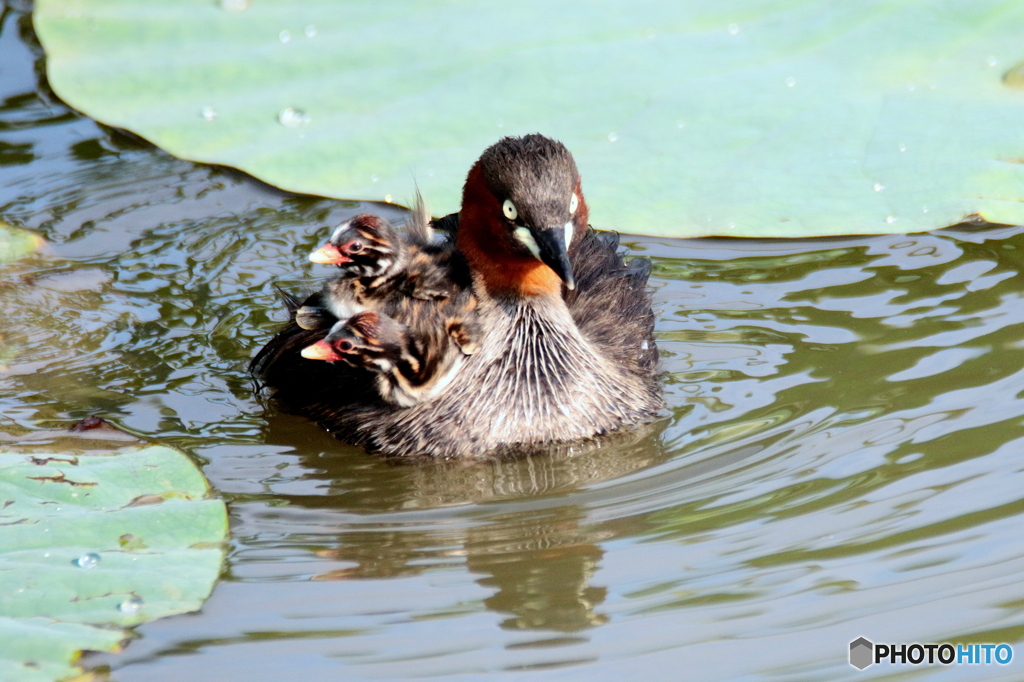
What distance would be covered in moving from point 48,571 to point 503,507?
1.47 metres

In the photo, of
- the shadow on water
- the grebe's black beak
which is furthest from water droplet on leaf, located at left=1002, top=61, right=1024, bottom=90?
the grebe's black beak

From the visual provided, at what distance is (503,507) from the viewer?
4.14 metres

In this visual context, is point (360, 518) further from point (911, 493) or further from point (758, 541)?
point (911, 493)

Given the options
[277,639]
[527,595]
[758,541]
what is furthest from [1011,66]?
[277,639]

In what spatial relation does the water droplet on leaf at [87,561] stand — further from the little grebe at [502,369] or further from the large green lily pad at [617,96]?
the large green lily pad at [617,96]

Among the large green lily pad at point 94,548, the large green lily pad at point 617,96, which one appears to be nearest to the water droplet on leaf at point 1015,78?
the large green lily pad at point 617,96

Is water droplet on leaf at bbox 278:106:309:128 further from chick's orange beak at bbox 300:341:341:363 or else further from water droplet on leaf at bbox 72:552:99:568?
water droplet on leaf at bbox 72:552:99:568

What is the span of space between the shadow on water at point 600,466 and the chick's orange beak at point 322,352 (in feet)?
1.51

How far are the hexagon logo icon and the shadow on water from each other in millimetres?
36

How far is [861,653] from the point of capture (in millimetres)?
3170

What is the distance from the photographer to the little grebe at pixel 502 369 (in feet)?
14.4

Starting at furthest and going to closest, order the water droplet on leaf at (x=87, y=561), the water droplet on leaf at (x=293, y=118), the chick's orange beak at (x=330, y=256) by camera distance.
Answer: the water droplet on leaf at (x=293, y=118) → the chick's orange beak at (x=330, y=256) → the water droplet on leaf at (x=87, y=561)

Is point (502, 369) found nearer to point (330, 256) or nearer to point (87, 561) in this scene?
point (330, 256)

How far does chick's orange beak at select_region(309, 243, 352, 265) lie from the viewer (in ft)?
14.3
